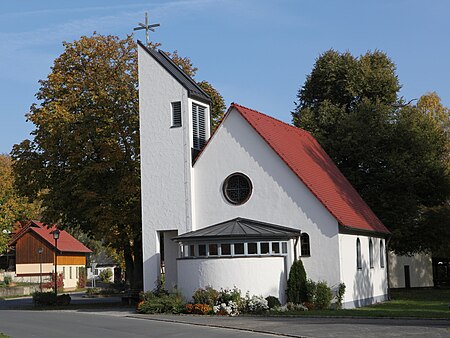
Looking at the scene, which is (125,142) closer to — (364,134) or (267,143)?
(267,143)

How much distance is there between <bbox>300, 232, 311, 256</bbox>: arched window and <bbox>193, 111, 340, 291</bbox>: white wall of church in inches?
8.0

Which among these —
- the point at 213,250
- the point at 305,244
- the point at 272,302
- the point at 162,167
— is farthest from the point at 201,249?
the point at 162,167

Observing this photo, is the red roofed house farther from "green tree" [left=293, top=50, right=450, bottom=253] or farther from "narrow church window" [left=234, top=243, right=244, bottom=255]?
"narrow church window" [left=234, top=243, right=244, bottom=255]

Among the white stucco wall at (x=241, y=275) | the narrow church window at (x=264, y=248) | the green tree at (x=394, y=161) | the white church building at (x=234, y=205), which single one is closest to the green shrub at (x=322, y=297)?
the white church building at (x=234, y=205)

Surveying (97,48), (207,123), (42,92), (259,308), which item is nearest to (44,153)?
(42,92)

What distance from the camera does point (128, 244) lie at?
1555 inches

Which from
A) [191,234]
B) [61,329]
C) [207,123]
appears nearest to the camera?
[61,329]

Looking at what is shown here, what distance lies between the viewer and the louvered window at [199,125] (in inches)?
1323

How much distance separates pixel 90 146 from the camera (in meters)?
37.8

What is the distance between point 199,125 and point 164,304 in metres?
8.78

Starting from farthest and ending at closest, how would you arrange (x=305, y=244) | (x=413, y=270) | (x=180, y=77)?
(x=413, y=270) → (x=180, y=77) → (x=305, y=244)

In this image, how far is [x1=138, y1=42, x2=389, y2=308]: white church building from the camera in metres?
29.8

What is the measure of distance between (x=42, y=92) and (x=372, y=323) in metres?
24.2

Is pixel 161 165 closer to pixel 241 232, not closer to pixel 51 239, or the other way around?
pixel 241 232
